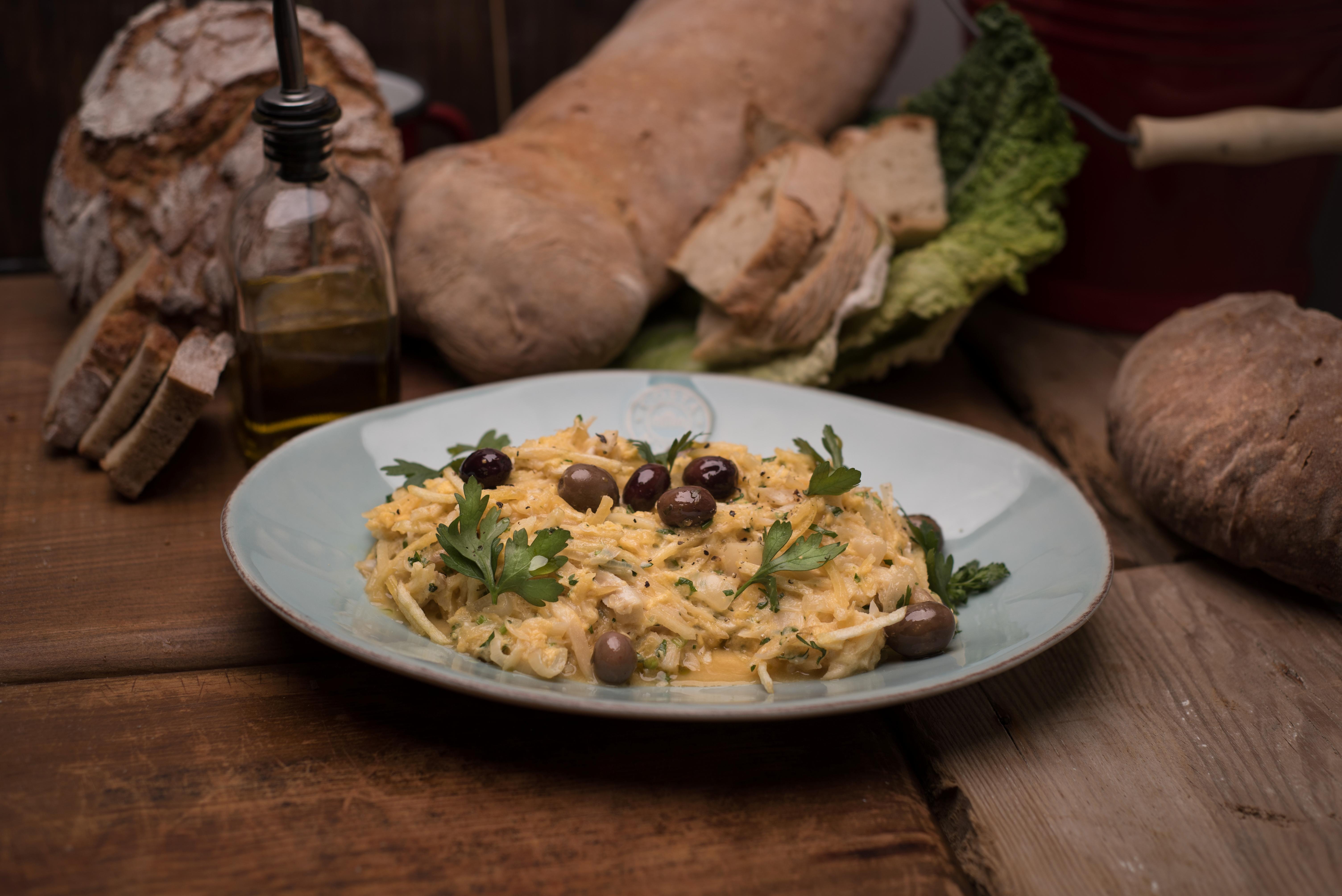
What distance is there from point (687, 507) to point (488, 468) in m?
0.39

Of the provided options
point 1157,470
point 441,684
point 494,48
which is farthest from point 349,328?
point 494,48

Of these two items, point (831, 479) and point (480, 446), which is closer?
point (831, 479)

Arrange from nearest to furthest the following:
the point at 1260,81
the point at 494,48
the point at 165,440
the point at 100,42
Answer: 1. the point at 165,440
2. the point at 1260,81
3. the point at 100,42
4. the point at 494,48

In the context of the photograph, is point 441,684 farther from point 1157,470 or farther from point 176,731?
point 1157,470

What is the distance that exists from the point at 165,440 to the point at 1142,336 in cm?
283

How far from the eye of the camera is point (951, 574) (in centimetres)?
203

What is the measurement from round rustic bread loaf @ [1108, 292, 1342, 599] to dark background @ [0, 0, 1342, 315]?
132 cm

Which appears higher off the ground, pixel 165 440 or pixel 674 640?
pixel 674 640

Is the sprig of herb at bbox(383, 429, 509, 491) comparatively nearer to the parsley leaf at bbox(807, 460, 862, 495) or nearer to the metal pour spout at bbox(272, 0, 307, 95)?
the parsley leaf at bbox(807, 460, 862, 495)

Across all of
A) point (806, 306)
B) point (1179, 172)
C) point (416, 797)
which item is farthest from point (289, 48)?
point (1179, 172)

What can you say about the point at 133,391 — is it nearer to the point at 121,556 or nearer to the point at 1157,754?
the point at 121,556

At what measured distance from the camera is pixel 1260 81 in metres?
2.99

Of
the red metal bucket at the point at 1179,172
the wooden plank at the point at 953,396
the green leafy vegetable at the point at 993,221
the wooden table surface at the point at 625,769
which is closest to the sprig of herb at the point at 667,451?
the wooden table surface at the point at 625,769

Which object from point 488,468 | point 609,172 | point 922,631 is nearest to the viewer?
point 922,631
